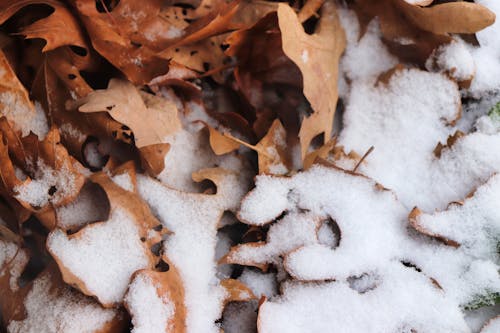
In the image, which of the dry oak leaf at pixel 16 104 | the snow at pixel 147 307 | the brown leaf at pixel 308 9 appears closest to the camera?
the snow at pixel 147 307

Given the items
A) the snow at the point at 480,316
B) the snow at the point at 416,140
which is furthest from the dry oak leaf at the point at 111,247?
the snow at the point at 480,316

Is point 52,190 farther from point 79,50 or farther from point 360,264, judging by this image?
point 360,264

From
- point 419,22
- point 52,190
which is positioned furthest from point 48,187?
point 419,22

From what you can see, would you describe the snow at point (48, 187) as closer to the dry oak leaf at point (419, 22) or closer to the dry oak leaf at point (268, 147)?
the dry oak leaf at point (268, 147)

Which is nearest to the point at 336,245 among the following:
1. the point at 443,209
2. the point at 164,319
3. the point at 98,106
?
the point at 443,209

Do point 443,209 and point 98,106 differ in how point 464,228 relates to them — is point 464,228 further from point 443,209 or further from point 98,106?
point 98,106

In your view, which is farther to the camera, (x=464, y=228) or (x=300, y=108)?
(x=300, y=108)
